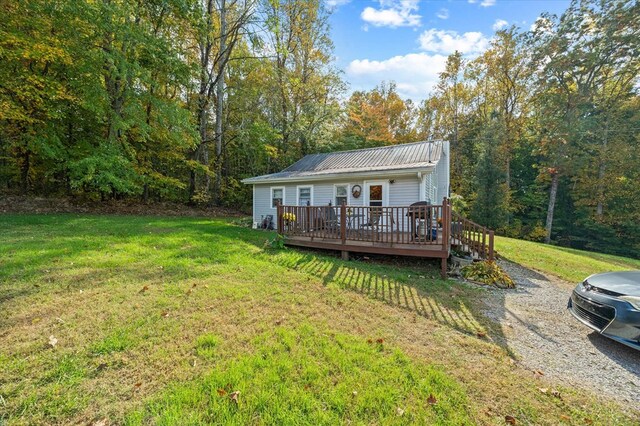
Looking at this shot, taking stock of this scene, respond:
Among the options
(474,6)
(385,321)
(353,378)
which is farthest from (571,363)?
(474,6)

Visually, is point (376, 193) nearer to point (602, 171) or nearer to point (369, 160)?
point (369, 160)

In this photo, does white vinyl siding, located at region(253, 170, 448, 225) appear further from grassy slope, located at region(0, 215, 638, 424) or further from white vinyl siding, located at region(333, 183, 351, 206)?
grassy slope, located at region(0, 215, 638, 424)

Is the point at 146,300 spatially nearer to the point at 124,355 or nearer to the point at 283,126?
the point at 124,355

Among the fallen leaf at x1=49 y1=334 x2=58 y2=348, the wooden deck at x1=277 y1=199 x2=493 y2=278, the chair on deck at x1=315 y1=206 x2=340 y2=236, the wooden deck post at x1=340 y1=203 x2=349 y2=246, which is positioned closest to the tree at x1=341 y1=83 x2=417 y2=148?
A: the wooden deck at x1=277 y1=199 x2=493 y2=278

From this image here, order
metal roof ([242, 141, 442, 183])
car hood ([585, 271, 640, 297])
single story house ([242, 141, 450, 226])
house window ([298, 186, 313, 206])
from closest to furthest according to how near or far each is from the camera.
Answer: car hood ([585, 271, 640, 297]) < single story house ([242, 141, 450, 226]) < metal roof ([242, 141, 442, 183]) < house window ([298, 186, 313, 206])

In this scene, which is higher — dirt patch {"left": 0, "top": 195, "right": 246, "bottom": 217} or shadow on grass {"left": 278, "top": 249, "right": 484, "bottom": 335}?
dirt patch {"left": 0, "top": 195, "right": 246, "bottom": 217}

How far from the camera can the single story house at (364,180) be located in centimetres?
922

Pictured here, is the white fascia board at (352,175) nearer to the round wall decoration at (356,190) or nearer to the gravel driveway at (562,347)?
the round wall decoration at (356,190)

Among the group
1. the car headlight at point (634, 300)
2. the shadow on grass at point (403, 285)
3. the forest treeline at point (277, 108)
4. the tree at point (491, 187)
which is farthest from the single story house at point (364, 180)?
the tree at point (491, 187)

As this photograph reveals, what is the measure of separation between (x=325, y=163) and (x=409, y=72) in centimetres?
1429

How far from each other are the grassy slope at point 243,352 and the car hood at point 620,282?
67.8 inches

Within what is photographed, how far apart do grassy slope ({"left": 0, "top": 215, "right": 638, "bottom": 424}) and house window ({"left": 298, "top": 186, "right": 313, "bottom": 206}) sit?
21.3 ft

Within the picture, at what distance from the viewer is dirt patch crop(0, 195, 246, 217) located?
10969 millimetres

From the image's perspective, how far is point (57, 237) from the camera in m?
6.80
